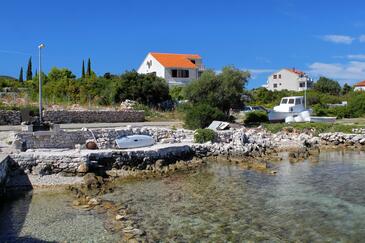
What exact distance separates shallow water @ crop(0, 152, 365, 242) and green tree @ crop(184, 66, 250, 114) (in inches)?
711

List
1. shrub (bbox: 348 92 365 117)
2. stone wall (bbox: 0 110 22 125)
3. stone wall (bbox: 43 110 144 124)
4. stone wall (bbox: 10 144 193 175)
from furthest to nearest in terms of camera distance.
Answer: shrub (bbox: 348 92 365 117), stone wall (bbox: 43 110 144 124), stone wall (bbox: 0 110 22 125), stone wall (bbox: 10 144 193 175)

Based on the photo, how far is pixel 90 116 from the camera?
37.1 metres

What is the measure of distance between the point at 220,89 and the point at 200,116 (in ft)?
20.6

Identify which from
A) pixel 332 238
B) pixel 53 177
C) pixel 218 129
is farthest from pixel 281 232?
pixel 218 129

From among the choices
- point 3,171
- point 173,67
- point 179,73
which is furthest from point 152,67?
point 3,171

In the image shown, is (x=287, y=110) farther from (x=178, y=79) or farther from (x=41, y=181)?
(x=178, y=79)

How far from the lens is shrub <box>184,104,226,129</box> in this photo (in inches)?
1268

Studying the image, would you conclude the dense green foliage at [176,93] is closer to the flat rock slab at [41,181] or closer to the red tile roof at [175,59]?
the red tile roof at [175,59]

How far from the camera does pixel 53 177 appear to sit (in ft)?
59.4

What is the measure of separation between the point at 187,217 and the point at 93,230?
304 cm

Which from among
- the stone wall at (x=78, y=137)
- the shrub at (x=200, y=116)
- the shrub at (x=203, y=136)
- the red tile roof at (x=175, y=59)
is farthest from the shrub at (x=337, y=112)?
the red tile roof at (x=175, y=59)

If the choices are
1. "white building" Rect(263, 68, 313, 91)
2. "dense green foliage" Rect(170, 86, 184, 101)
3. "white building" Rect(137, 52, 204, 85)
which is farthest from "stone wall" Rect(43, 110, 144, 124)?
"white building" Rect(263, 68, 313, 91)

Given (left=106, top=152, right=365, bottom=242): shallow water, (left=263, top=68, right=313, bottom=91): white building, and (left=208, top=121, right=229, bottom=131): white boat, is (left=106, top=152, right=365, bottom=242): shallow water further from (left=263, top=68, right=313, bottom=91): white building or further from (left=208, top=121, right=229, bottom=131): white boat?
(left=263, top=68, right=313, bottom=91): white building

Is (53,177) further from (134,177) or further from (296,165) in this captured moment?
(296,165)
